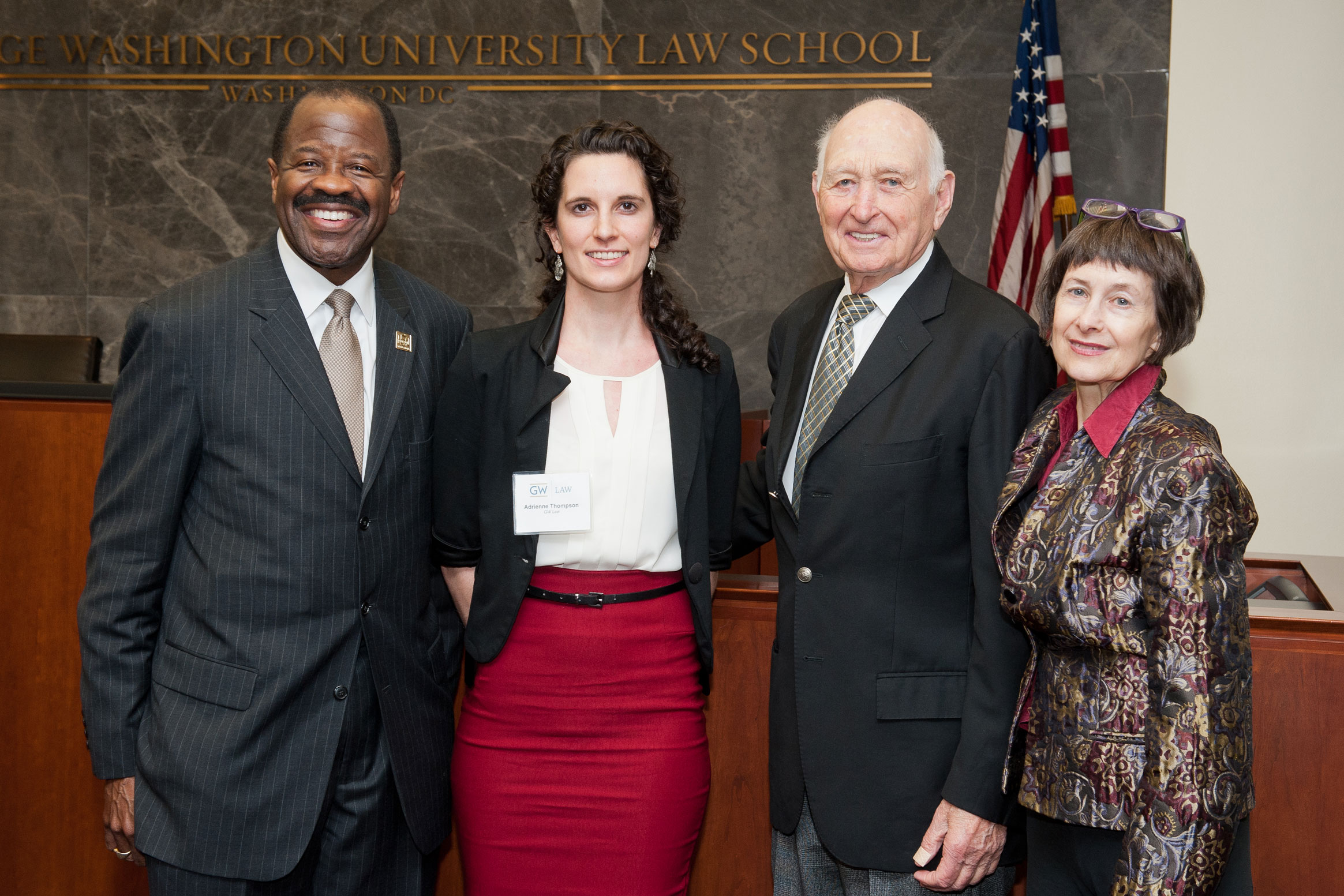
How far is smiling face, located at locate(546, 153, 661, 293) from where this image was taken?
87.0 inches

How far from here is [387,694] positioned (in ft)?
6.77

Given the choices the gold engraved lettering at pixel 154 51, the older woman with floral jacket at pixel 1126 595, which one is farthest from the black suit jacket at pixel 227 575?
the gold engraved lettering at pixel 154 51

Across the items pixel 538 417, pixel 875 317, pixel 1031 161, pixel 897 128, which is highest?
pixel 1031 161

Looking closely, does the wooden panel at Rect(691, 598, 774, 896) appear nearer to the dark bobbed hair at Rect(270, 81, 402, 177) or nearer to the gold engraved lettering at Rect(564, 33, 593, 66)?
the dark bobbed hair at Rect(270, 81, 402, 177)

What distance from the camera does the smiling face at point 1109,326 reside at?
5.64ft

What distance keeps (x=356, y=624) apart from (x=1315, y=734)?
184 centimetres

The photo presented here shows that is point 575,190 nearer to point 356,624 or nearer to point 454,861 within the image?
point 356,624

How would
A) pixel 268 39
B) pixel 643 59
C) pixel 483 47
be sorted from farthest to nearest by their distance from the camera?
pixel 268 39
pixel 483 47
pixel 643 59

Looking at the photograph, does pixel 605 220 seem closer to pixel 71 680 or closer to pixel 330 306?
pixel 330 306

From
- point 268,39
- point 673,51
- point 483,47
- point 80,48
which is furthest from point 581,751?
point 80,48

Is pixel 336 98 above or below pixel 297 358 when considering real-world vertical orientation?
above

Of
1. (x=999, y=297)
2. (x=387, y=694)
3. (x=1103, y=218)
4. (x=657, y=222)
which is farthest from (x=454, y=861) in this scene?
(x=1103, y=218)

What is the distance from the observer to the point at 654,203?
2305mm

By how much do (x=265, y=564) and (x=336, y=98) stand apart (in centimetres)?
88
